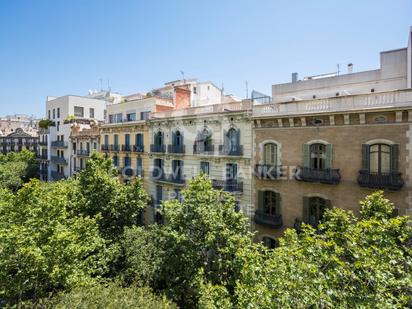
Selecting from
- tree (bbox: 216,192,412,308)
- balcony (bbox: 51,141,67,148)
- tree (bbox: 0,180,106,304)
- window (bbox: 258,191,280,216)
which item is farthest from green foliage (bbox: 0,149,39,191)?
tree (bbox: 216,192,412,308)

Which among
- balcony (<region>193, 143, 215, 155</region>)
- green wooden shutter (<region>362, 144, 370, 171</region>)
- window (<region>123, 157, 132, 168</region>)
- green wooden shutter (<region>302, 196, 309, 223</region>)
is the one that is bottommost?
green wooden shutter (<region>302, 196, 309, 223</region>)

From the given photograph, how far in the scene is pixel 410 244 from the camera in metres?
11.9

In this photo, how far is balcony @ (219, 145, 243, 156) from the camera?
1955 centimetres

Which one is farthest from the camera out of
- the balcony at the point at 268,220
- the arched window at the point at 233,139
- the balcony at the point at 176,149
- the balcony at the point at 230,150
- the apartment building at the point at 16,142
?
the apartment building at the point at 16,142

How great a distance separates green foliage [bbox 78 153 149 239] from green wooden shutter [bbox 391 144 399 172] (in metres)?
17.1

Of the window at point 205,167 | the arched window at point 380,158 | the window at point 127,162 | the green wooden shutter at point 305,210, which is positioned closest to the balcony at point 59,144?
the window at point 127,162

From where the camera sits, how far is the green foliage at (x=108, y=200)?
19.3 meters

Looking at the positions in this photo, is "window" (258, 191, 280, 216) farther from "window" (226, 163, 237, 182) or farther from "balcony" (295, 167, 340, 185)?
"window" (226, 163, 237, 182)

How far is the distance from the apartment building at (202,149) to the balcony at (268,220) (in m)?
1.11

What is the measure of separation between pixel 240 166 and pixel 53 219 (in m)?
13.0

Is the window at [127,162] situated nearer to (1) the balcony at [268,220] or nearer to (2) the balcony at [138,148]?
(2) the balcony at [138,148]

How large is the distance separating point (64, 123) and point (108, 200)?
27044mm

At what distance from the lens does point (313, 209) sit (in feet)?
53.7

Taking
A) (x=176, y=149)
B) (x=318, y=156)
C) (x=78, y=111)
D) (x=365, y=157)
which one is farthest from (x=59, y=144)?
(x=365, y=157)
